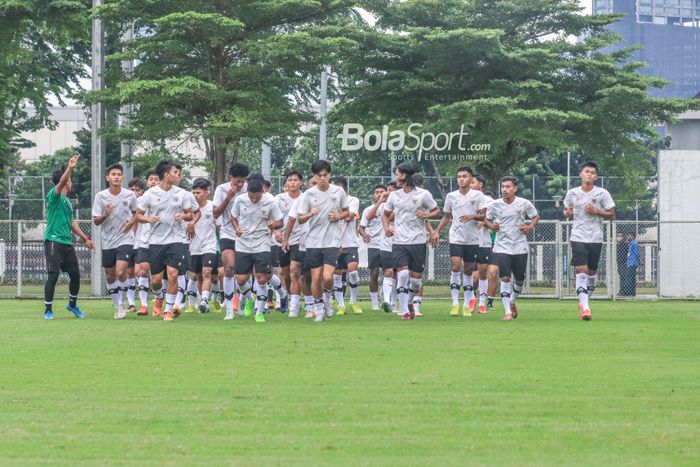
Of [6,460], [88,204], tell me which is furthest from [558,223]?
[88,204]

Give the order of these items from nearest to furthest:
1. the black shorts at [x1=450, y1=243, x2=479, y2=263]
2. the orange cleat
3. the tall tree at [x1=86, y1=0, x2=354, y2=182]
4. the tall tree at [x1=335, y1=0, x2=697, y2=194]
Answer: the orange cleat, the black shorts at [x1=450, y1=243, x2=479, y2=263], the tall tree at [x1=86, y1=0, x2=354, y2=182], the tall tree at [x1=335, y1=0, x2=697, y2=194]

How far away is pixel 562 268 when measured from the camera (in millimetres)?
33688

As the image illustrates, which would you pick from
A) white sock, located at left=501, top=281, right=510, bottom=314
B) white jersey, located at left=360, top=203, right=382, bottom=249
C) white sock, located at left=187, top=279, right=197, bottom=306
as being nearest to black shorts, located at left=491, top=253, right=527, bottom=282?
white sock, located at left=501, top=281, right=510, bottom=314

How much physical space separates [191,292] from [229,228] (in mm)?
2868

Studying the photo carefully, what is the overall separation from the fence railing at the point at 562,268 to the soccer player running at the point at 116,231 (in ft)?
33.9

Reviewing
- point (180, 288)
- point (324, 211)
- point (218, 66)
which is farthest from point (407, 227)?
point (218, 66)

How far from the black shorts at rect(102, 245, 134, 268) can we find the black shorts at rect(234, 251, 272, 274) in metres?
2.05

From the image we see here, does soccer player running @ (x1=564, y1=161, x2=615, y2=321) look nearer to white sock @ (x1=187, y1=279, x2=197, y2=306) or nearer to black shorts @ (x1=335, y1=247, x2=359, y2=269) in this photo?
black shorts @ (x1=335, y1=247, x2=359, y2=269)

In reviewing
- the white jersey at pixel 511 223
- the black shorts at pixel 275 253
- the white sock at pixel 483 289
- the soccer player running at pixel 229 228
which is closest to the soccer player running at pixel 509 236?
the white jersey at pixel 511 223

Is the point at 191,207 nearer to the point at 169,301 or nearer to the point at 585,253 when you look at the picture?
the point at 169,301

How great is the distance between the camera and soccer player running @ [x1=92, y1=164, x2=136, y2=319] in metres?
21.5

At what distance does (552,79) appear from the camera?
45.0 meters

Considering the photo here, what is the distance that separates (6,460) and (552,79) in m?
38.4

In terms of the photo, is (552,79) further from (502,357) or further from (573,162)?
(573,162)
